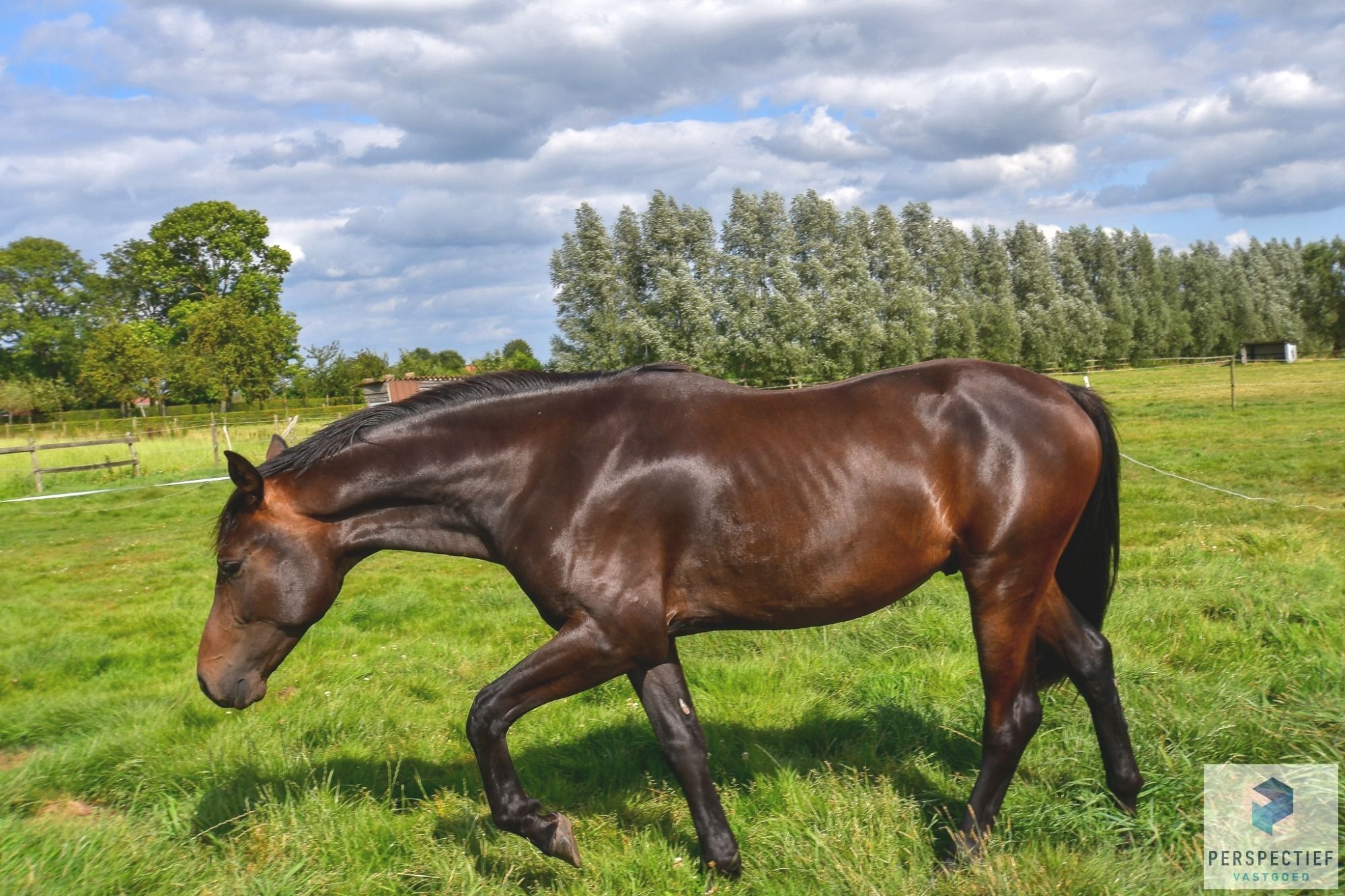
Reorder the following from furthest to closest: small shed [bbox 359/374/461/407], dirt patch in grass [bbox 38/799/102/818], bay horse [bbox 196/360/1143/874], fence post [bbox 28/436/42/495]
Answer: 1. small shed [bbox 359/374/461/407]
2. fence post [bbox 28/436/42/495]
3. dirt patch in grass [bbox 38/799/102/818]
4. bay horse [bbox 196/360/1143/874]

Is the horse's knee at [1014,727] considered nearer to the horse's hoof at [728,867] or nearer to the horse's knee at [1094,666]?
the horse's knee at [1094,666]

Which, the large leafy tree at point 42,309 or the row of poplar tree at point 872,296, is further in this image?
the large leafy tree at point 42,309

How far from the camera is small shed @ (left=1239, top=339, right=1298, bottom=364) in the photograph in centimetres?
6881

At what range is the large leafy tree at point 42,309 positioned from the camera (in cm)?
6309

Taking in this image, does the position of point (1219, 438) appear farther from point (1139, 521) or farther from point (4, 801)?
point (4, 801)

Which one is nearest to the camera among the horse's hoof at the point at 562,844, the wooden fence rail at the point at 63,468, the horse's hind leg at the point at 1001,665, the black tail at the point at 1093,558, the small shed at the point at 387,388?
the horse's hoof at the point at 562,844

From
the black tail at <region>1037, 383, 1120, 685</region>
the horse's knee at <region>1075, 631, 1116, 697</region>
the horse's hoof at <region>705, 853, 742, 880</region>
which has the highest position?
the black tail at <region>1037, 383, 1120, 685</region>

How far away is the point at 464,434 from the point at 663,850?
1974 millimetres

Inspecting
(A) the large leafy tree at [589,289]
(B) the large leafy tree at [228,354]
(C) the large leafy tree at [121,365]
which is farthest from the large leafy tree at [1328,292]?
(C) the large leafy tree at [121,365]

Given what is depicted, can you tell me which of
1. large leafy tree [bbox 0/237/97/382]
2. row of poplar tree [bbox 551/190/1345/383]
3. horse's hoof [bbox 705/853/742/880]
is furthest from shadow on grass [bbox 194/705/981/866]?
large leafy tree [bbox 0/237/97/382]

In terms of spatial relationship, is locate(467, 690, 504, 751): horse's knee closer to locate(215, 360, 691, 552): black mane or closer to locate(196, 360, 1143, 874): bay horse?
locate(196, 360, 1143, 874): bay horse

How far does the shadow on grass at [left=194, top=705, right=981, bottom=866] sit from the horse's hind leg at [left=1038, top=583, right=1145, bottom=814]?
673mm

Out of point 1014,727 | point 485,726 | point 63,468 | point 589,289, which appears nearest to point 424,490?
point 485,726

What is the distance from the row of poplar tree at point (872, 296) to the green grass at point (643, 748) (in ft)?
→ 110
